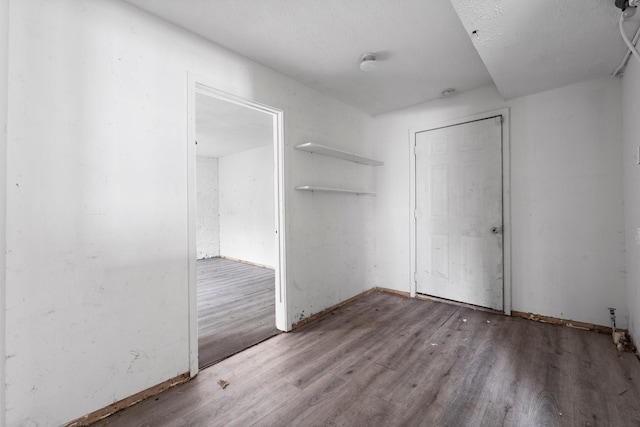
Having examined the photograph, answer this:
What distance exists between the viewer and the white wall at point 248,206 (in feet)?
19.1

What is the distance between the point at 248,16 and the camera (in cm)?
188

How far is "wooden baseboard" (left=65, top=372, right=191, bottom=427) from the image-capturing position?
1.54 m

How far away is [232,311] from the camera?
321 centimetres

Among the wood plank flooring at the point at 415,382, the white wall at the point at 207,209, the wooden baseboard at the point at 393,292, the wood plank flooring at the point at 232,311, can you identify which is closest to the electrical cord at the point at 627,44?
the wood plank flooring at the point at 415,382

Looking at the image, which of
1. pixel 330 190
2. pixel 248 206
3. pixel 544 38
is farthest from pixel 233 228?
pixel 544 38

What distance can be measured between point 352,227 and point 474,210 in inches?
55.7

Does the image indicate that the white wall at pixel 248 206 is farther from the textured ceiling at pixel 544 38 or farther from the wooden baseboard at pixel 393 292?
the textured ceiling at pixel 544 38

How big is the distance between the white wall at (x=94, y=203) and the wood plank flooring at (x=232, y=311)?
→ 51cm

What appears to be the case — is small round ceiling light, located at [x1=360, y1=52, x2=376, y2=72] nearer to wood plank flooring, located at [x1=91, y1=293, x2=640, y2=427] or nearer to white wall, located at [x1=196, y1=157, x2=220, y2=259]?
wood plank flooring, located at [x1=91, y1=293, x2=640, y2=427]

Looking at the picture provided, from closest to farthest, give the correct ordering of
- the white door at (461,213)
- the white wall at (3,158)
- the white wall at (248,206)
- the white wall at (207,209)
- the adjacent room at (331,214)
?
the white wall at (3,158) < the adjacent room at (331,214) < the white door at (461,213) < the white wall at (248,206) < the white wall at (207,209)

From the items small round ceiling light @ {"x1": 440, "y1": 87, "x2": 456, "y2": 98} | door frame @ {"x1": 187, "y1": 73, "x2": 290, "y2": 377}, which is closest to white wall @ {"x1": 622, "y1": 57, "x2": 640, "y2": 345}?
small round ceiling light @ {"x1": 440, "y1": 87, "x2": 456, "y2": 98}

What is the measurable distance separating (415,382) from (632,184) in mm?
2254

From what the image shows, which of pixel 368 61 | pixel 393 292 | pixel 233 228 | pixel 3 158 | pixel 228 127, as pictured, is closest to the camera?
pixel 3 158

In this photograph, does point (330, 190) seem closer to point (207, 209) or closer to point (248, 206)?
point (248, 206)
